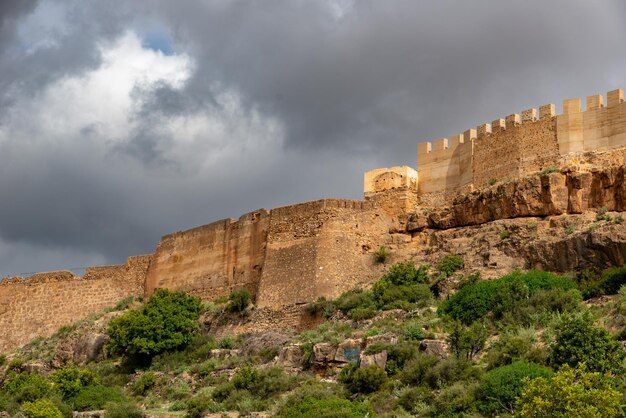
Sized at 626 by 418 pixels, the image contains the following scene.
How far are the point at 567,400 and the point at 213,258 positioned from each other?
855 inches

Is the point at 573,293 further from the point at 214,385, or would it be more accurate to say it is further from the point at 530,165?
the point at 214,385

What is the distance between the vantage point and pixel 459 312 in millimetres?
27125

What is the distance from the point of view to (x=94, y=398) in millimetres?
28625

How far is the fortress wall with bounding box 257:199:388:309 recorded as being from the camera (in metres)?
33.0

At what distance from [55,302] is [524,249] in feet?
67.2

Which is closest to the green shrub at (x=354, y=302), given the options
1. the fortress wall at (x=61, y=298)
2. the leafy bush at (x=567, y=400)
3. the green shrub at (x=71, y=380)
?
the green shrub at (x=71, y=380)

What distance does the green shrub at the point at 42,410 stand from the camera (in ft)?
86.5

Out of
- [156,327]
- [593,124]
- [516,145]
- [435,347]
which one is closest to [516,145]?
[516,145]

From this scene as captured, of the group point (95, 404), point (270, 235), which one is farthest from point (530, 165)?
point (95, 404)

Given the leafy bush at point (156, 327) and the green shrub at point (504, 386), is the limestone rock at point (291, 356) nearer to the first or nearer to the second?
the leafy bush at point (156, 327)

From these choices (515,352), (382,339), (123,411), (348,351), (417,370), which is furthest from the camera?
(348,351)

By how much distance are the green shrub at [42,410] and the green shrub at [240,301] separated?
26.9 feet

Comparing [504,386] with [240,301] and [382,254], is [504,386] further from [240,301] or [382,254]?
[240,301]

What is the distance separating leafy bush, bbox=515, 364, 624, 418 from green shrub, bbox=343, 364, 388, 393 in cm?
574
